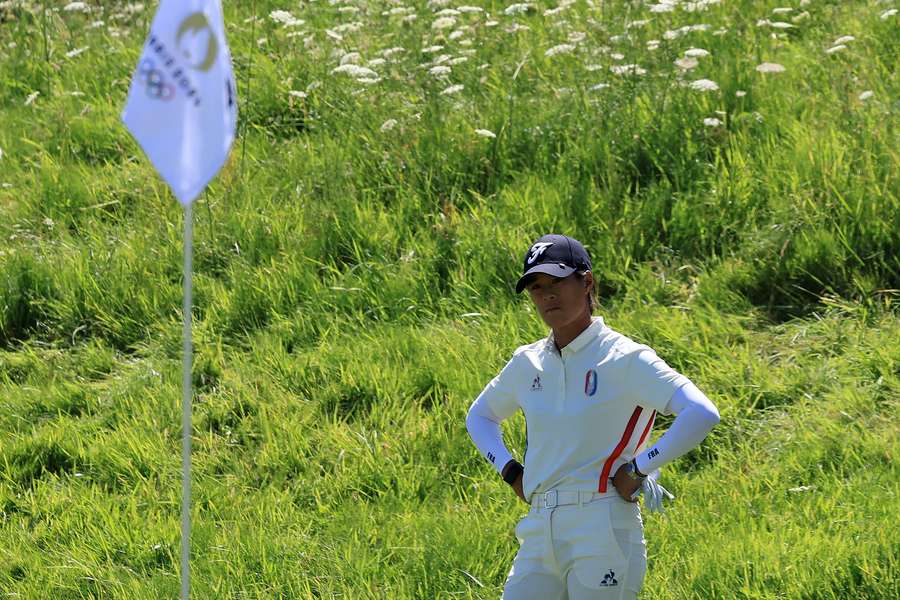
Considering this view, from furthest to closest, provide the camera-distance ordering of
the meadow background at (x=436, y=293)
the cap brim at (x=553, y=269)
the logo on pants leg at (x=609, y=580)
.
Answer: the meadow background at (x=436, y=293) < the cap brim at (x=553, y=269) < the logo on pants leg at (x=609, y=580)

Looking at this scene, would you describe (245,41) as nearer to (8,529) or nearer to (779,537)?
(8,529)

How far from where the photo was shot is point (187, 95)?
14.5ft

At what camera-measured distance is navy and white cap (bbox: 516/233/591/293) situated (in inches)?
178

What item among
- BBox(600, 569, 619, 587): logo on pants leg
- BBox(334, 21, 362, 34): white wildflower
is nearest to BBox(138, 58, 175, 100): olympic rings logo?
BBox(600, 569, 619, 587): logo on pants leg

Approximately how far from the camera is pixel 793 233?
24.0 ft

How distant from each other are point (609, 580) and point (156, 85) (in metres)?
2.06

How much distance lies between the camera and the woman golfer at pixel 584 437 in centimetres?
430

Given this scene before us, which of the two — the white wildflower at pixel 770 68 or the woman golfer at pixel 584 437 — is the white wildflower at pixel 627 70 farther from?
the woman golfer at pixel 584 437

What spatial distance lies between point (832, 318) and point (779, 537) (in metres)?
1.79

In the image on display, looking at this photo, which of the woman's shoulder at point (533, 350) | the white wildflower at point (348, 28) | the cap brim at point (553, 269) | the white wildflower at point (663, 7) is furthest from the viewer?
the white wildflower at point (348, 28)

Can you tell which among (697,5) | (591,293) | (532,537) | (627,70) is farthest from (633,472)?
(697,5)

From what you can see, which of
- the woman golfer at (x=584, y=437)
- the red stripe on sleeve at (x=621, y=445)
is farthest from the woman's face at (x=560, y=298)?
the red stripe on sleeve at (x=621, y=445)

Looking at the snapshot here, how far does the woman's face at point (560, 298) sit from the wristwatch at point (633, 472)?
50 centimetres

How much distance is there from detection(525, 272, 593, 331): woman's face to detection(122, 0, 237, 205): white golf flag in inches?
42.9
